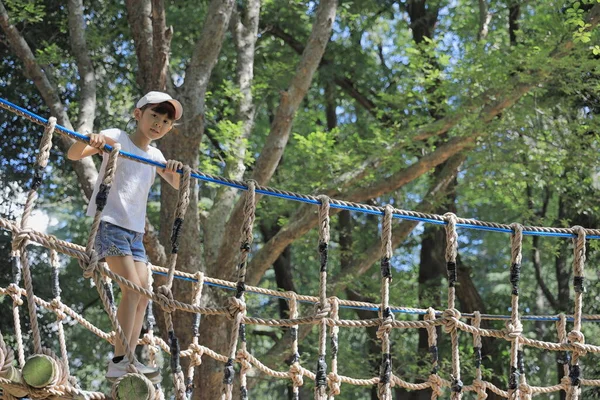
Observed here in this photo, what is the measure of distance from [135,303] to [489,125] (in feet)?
14.2

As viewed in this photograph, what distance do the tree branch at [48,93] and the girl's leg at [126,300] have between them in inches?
115

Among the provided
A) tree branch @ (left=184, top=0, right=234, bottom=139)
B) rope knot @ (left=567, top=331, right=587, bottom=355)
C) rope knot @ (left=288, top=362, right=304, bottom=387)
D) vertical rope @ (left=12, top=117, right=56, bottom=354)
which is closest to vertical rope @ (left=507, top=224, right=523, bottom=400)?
rope knot @ (left=567, top=331, right=587, bottom=355)

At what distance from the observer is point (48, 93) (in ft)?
20.7

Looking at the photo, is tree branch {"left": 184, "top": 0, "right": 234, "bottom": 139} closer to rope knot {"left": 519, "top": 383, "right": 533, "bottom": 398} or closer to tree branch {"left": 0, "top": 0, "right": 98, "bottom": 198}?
tree branch {"left": 0, "top": 0, "right": 98, "bottom": 198}

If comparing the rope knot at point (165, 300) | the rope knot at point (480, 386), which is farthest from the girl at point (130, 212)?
the rope knot at point (480, 386)

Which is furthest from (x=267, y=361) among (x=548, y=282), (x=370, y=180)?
(x=548, y=282)

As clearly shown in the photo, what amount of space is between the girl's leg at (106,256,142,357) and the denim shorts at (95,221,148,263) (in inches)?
0.9

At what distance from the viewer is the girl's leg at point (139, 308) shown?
128 inches

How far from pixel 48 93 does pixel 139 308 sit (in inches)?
136

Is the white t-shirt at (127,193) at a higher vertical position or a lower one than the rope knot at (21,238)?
higher

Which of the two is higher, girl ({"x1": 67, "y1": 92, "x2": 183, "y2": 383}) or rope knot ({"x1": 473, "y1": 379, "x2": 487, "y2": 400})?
girl ({"x1": 67, "y1": 92, "x2": 183, "y2": 383})

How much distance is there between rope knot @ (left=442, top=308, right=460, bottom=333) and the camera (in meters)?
3.46

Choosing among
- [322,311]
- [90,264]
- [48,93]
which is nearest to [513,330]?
[322,311]

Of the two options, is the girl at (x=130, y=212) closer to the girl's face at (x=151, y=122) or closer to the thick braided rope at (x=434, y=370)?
the girl's face at (x=151, y=122)
